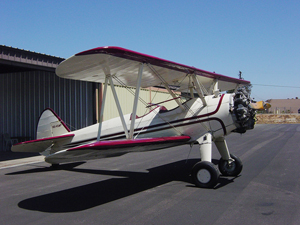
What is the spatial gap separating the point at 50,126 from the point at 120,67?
3803 millimetres

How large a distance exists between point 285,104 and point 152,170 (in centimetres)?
11010

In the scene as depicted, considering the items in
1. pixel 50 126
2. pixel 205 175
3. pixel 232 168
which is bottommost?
pixel 232 168

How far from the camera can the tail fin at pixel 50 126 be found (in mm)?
9219

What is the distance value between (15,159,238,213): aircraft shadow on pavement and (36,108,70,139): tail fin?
1.37 m

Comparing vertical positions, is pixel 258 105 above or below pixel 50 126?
above

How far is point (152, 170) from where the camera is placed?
28.4ft

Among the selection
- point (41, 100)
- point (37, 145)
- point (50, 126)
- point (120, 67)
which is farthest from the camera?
point (41, 100)

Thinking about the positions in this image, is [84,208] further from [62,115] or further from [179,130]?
[62,115]

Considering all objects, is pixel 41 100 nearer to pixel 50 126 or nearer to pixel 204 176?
pixel 50 126

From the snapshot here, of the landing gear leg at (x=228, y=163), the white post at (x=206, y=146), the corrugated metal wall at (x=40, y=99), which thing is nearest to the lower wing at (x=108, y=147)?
the white post at (x=206, y=146)

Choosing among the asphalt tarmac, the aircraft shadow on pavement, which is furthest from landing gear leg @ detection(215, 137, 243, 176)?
the aircraft shadow on pavement

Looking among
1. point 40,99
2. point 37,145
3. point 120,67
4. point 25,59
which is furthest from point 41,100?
point 120,67

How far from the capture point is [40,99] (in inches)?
654

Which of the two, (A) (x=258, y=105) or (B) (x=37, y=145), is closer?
(A) (x=258, y=105)
